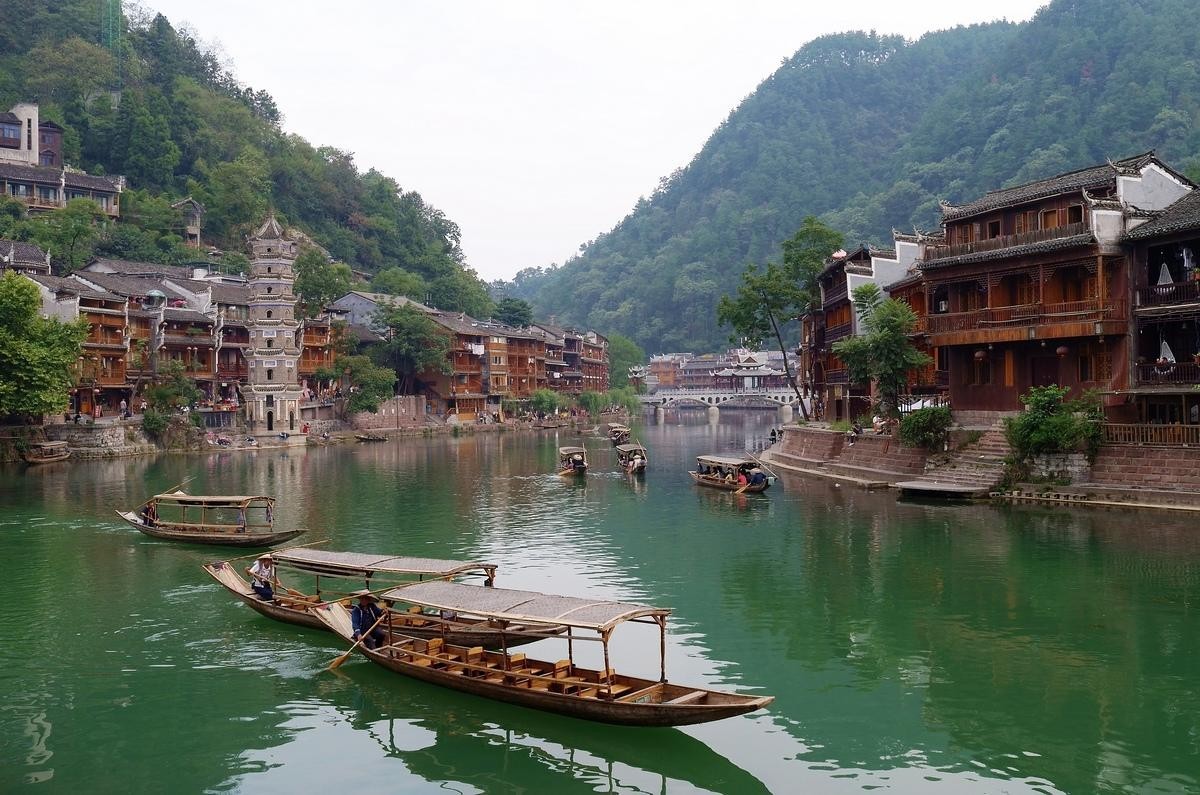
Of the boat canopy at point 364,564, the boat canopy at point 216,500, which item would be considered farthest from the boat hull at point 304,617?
the boat canopy at point 216,500

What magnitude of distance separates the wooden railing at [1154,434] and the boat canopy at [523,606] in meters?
26.7

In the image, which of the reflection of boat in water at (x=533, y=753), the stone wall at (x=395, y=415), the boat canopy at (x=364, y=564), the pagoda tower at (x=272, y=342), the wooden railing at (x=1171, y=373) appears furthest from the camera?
the stone wall at (x=395, y=415)

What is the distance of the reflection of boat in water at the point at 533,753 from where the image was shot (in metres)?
14.1

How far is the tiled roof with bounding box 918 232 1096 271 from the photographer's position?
3825 centimetres

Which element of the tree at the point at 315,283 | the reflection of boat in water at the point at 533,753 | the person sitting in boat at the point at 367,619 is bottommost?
the reflection of boat in water at the point at 533,753

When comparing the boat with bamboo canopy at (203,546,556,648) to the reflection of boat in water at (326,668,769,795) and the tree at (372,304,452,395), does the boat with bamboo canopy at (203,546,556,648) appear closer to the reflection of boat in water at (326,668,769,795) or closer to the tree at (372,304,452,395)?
the reflection of boat in water at (326,668,769,795)

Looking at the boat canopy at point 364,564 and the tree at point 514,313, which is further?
the tree at point 514,313

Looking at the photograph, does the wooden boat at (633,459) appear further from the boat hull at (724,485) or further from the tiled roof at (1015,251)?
the tiled roof at (1015,251)

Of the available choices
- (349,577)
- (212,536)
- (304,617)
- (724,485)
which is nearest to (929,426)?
(724,485)

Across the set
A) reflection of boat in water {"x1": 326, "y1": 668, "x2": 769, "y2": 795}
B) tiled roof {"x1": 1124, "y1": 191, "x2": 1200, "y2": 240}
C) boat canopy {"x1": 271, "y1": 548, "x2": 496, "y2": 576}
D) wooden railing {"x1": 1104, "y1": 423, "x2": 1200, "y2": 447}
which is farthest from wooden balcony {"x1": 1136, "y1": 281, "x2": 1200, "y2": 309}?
reflection of boat in water {"x1": 326, "y1": 668, "x2": 769, "y2": 795}

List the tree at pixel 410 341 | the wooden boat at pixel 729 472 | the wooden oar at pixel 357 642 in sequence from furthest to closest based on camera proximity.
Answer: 1. the tree at pixel 410 341
2. the wooden boat at pixel 729 472
3. the wooden oar at pixel 357 642

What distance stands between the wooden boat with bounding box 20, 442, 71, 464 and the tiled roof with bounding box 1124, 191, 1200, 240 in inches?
2352

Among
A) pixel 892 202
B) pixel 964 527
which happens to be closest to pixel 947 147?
pixel 892 202

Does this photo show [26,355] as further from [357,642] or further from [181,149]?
[181,149]
